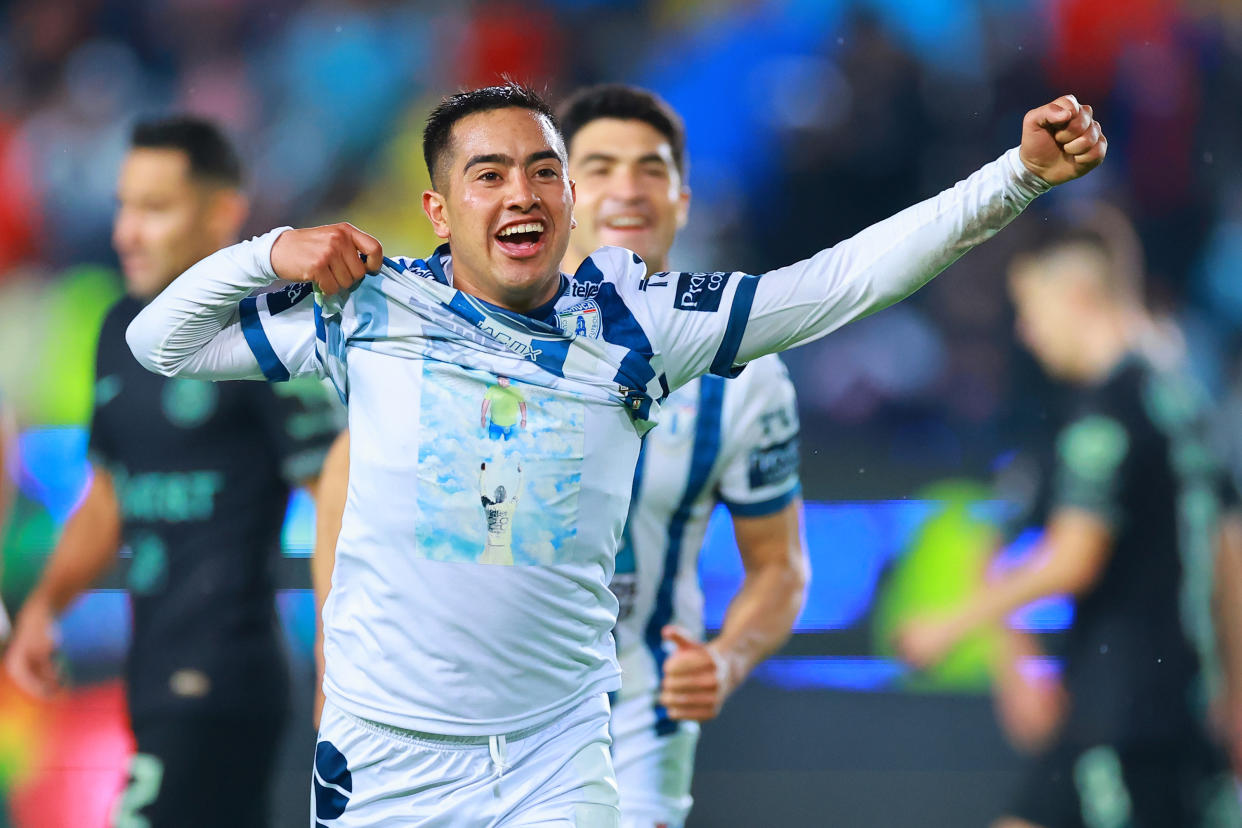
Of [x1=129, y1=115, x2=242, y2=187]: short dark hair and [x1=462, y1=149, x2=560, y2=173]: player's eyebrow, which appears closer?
[x1=462, y1=149, x2=560, y2=173]: player's eyebrow

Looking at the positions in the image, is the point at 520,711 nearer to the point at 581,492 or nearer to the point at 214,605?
the point at 581,492

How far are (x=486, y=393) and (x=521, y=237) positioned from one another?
→ 0.84ft

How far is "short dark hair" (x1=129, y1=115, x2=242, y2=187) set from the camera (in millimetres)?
3936

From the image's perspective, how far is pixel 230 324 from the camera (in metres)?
2.05

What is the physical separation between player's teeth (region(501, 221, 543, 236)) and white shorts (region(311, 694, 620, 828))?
0.71m

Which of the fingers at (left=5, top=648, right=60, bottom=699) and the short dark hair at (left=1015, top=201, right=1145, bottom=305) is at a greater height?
the short dark hair at (left=1015, top=201, right=1145, bottom=305)

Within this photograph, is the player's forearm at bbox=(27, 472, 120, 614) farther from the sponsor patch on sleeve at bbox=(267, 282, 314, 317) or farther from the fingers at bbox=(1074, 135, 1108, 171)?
the fingers at bbox=(1074, 135, 1108, 171)

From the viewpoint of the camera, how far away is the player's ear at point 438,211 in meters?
2.11

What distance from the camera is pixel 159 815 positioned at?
321 centimetres

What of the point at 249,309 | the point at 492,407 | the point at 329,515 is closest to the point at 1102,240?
the point at 329,515

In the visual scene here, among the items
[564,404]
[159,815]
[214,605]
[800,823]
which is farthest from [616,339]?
[800,823]

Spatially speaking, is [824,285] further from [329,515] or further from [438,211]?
[329,515]

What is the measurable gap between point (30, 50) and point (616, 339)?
13.2 feet

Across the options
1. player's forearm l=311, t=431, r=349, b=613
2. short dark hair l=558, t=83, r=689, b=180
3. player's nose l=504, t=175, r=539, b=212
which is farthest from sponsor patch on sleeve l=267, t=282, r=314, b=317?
short dark hair l=558, t=83, r=689, b=180
